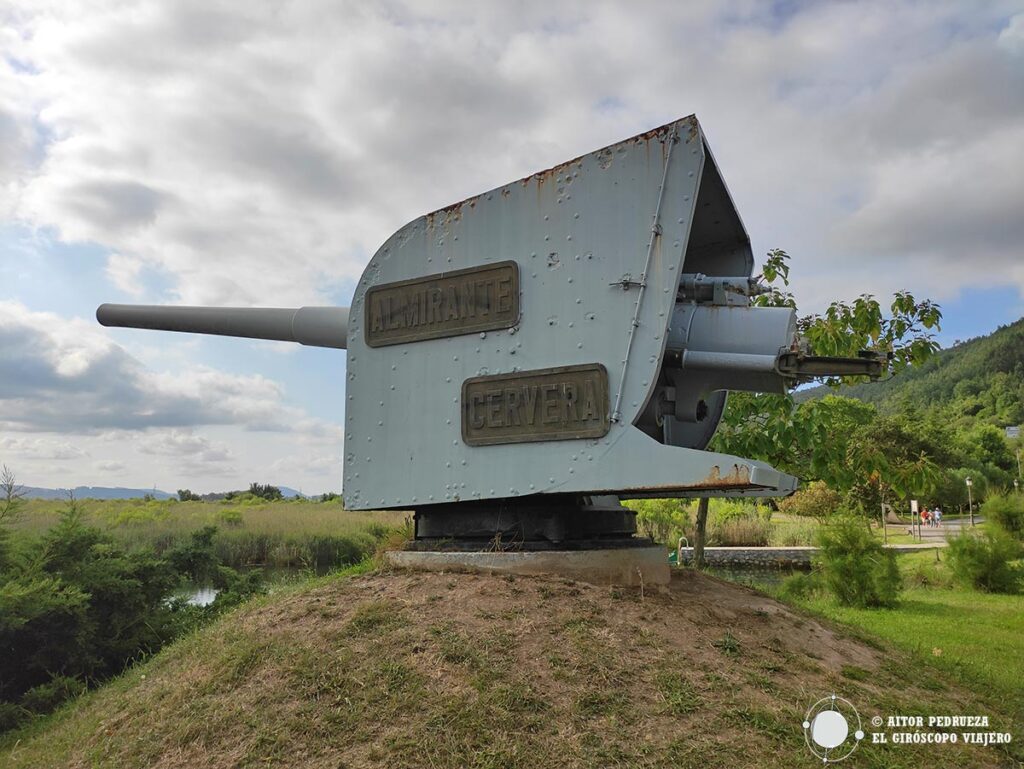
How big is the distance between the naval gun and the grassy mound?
61 cm

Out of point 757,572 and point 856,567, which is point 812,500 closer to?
point 757,572

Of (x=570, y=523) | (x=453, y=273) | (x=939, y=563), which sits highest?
(x=453, y=273)

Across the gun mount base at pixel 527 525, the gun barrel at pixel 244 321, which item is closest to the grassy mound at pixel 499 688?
the gun mount base at pixel 527 525

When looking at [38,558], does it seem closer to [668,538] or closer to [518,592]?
[518,592]

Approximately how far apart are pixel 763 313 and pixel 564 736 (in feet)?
9.39

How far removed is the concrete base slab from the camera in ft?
17.4

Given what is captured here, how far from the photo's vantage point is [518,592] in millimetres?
4980

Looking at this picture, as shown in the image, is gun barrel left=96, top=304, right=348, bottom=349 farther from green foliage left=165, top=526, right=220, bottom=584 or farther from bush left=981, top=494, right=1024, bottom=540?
bush left=981, top=494, right=1024, bottom=540

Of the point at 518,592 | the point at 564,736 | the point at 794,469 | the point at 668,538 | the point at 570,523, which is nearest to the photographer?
the point at 564,736

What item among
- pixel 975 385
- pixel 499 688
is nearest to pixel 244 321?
pixel 499 688

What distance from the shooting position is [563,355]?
5121mm

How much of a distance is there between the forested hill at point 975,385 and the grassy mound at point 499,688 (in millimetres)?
86692

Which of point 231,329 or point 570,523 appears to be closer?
point 570,523

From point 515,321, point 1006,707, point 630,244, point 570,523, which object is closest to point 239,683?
point 570,523
